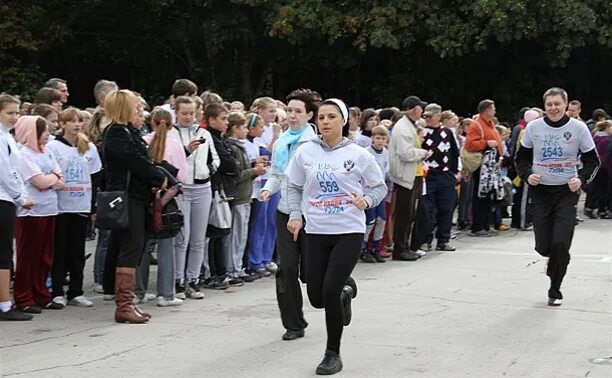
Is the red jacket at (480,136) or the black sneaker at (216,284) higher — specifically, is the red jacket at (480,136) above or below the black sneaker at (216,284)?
above

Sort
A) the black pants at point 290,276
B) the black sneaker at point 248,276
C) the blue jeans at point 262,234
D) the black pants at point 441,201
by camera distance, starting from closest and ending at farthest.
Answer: the black pants at point 290,276, the black sneaker at point 248,276, the blue jeans at point 262,234, the black pants at point 441,201

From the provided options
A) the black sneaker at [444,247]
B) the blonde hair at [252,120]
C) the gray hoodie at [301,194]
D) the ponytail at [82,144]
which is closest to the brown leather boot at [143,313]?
the ponytail at [82,144]

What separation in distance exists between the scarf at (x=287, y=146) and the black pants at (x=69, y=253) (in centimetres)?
233

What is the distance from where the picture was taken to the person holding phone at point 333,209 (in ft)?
23.6

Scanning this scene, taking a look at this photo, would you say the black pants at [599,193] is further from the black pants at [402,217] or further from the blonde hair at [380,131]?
the blonde hair at [380,131]

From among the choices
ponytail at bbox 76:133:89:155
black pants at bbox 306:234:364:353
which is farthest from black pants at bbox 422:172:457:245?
black pants at bbox 306:234:364:353

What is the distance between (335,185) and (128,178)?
2387 millimetres

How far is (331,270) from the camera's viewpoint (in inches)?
284

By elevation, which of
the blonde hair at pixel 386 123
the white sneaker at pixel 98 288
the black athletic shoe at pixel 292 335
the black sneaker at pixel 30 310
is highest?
the blonde hair at pixel 386 123

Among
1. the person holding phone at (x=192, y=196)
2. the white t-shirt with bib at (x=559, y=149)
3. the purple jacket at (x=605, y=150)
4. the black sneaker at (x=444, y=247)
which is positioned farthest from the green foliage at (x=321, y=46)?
the person holding phone at (x=192, y=196)

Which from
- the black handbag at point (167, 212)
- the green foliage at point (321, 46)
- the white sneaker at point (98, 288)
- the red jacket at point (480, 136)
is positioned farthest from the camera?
the green foliage at point (321, 46)

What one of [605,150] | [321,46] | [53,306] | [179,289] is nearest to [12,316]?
[53,306]

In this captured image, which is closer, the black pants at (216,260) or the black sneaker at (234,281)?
the black pants at (216,260)

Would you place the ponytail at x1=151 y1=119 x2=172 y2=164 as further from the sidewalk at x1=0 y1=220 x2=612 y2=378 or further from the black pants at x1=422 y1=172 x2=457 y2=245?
the black pants at x1=422 y1=172 x2=457 y2=245
